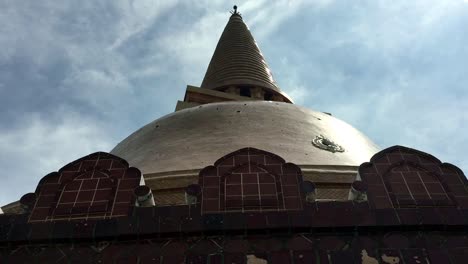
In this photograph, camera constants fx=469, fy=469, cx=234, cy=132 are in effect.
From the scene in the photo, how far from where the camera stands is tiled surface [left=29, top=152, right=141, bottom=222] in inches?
225

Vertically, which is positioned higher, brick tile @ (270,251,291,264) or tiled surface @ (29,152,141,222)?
tiled surface @ (29,152,141,222)

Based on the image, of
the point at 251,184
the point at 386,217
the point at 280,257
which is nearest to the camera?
the point at 280,257

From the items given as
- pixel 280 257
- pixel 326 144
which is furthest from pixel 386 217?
pixel 326 144

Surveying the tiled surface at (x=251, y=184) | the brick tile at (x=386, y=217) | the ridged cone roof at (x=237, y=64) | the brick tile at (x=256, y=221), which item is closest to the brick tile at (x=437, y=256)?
the brick tile at (x=386, y=217)

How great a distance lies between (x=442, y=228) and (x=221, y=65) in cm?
1933

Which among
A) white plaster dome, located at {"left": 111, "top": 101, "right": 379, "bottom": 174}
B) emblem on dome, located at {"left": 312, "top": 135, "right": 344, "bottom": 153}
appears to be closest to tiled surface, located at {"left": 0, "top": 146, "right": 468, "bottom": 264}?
white plaster dome, located at {"left": 111, "top": 101, "right": 379, "bottom": 174}

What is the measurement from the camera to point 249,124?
1091 cm

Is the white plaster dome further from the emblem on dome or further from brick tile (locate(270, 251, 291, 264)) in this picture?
brick tile (locate(270, 251, 291, 264))

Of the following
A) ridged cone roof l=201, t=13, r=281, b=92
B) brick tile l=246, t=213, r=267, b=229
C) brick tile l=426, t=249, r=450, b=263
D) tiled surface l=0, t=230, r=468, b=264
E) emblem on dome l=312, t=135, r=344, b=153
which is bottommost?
brick tile l=426, t=249, r=450, b=263

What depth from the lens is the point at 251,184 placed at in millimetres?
6000

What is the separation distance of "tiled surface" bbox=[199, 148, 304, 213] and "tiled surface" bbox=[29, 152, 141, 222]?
39.6 inches

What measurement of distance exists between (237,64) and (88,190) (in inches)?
708

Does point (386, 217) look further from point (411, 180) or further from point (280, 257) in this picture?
point (280, 257)

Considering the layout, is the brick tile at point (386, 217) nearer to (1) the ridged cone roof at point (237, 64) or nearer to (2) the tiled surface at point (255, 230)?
(2) the tiled surface at point (255, 230)
